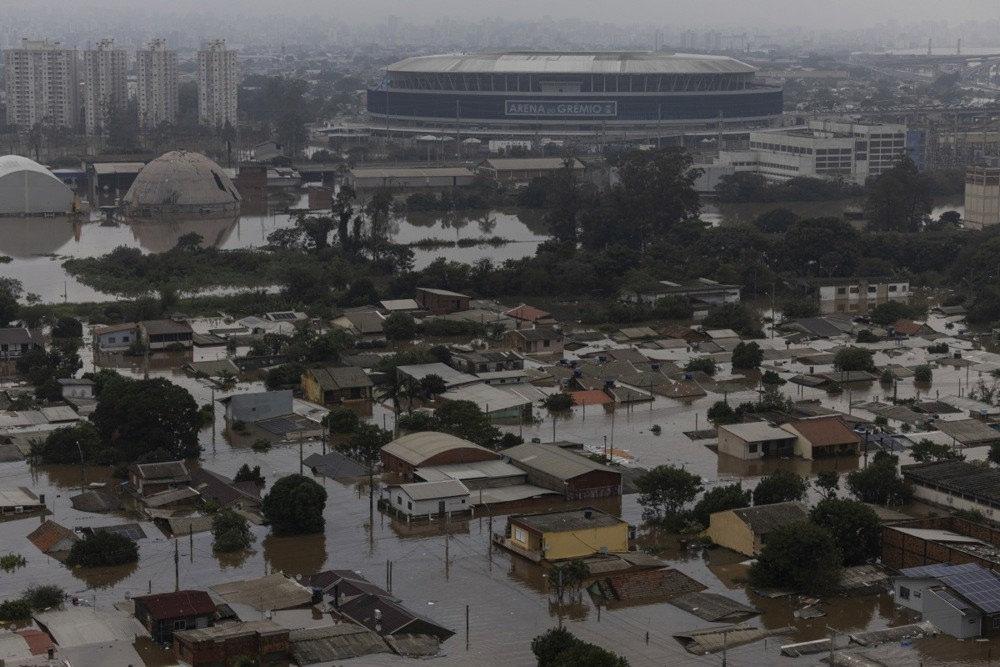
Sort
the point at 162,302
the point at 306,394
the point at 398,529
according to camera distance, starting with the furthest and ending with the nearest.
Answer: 1. the point at 162,302
2. the point at 306,394
3. the point at 398,529

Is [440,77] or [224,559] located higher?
[440,77]

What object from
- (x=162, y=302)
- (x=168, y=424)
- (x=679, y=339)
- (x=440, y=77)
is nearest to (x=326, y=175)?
(x=440, y=77)

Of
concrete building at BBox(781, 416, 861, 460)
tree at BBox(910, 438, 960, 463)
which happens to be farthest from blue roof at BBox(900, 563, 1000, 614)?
concrete building at BBox(781, 416, 861, 460)

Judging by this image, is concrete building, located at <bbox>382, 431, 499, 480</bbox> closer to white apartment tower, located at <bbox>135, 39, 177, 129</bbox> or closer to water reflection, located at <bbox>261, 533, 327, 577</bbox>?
water reflection, located at <bbox>261, 533, 327, 577</bbox>

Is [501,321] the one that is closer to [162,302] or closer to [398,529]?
[162,302]

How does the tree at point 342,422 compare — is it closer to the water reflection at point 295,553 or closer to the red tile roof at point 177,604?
the water reflection at point 295,553

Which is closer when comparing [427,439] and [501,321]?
[427,439]

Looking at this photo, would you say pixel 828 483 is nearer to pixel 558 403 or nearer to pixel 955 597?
pixel 955 597
